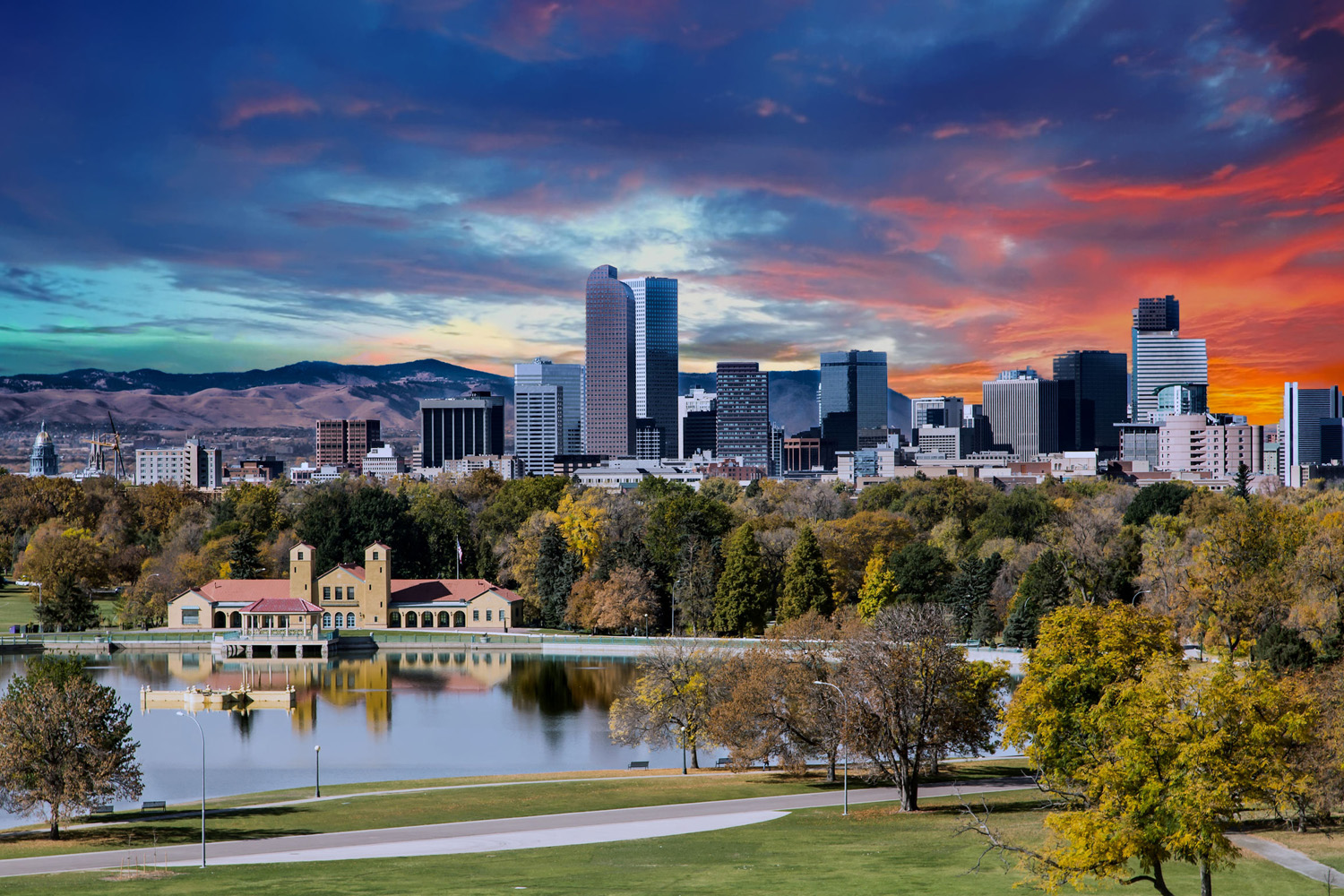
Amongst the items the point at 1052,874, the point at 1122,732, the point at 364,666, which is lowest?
the point at 364,666

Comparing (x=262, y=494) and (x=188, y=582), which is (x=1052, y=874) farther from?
(x=262, y=494)

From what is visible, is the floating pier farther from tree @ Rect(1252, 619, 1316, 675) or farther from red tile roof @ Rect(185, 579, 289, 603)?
tree @ Rect(1252, 619, 1316, 675)

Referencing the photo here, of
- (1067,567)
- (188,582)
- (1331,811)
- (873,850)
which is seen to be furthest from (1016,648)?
(188,582)

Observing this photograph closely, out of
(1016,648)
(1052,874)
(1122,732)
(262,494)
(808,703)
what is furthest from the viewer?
(262,494)

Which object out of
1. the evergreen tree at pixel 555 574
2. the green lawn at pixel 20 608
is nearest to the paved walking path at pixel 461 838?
the evergreen tree at pixel 555 574

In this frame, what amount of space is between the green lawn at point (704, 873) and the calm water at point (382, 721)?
17.9m

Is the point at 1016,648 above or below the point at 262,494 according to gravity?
below

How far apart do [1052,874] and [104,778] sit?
1077 inches

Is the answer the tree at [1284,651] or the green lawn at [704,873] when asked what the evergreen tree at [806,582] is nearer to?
the tree at [1284,651]

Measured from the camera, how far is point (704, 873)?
3048 centimetres

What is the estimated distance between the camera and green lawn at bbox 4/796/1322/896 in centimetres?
2823

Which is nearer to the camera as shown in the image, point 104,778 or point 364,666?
point 104,778

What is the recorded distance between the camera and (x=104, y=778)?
38281 mm

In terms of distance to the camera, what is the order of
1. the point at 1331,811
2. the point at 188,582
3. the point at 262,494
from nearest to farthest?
1. the point at 1331,811
2. the point at 188,582
3. the point at 262,494
